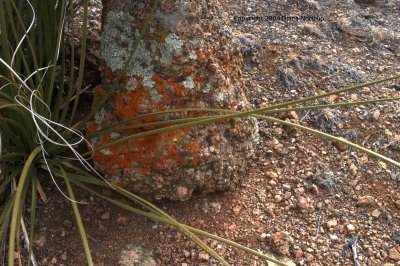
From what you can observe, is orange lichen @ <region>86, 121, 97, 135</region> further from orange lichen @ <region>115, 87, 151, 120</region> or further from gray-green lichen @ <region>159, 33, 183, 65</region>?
gray-green lichen @ <region>159, 33, 183, 65</region>

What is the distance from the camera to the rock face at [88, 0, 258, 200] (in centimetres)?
136

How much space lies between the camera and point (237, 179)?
1.54 m

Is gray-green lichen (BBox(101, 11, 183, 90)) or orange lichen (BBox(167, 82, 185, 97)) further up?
gray-green lichen (BBox(101, 11, 183, 90))

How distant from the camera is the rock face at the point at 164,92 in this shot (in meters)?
1.36

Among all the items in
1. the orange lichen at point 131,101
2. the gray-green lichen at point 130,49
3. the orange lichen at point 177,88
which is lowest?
the orange lichen at point 131,101

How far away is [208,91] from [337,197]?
536 mm

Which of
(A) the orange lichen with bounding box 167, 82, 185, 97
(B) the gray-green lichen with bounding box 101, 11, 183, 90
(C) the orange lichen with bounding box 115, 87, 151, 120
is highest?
(B) the gray-green lichen with bounding box 101, 11, 183, 90

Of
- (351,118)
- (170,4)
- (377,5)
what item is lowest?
(351,118)

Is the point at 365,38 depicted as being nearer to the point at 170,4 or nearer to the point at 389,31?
the point at 389,31

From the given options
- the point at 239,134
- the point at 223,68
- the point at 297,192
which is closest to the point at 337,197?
the point at 297,192

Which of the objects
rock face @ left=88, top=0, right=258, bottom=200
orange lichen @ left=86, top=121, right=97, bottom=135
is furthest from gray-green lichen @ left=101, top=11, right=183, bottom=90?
orange lichen @ left=86, top=121, right=97, bottom=135

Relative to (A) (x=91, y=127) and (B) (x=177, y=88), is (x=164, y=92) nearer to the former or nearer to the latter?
(B) (x=177, y=88)

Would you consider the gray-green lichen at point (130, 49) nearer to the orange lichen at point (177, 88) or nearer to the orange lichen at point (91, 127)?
the orange lichen at point (177, 88)

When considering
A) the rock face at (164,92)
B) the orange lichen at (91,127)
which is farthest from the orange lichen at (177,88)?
the orange lichen at (91,127)
